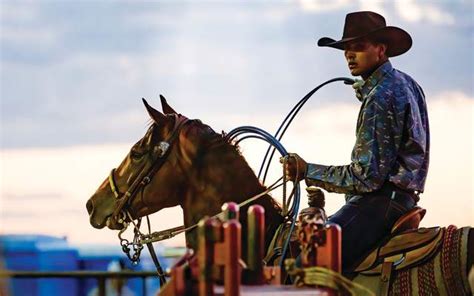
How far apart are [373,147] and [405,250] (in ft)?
1.54

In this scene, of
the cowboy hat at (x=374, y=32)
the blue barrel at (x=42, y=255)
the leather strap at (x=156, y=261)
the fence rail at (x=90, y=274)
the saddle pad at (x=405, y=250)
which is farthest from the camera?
the blue barrel at (x=42, y=255)

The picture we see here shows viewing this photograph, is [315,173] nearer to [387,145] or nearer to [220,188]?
[387,145]

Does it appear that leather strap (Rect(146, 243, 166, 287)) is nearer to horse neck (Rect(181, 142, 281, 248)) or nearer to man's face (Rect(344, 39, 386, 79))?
horse neck (Rect(181, 142, 281, 248))

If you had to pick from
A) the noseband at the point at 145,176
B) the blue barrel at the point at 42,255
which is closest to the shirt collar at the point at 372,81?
the noseband at the point at 145,176

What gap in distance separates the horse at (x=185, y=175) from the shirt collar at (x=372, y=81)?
2.30 ft

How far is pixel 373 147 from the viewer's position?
524 centimetres

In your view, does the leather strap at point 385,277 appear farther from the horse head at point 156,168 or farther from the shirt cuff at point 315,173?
the horse head at point 156,168

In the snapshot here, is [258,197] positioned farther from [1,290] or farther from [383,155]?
[1,290]

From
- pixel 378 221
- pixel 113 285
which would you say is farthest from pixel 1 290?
pixel 378 221

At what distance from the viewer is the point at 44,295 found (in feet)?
43.5

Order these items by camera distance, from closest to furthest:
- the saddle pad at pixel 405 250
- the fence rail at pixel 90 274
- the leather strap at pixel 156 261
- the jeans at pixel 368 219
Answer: the saddle pad at pixel 405 250, the jeans at pixel 368 219, the leather strap at pixel 156 261, the fence rail at pixel 90 274

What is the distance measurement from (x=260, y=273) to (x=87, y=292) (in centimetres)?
950

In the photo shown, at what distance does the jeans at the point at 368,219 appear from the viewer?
5.23 metres

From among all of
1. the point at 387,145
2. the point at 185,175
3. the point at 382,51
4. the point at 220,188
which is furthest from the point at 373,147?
the point at 185,175
